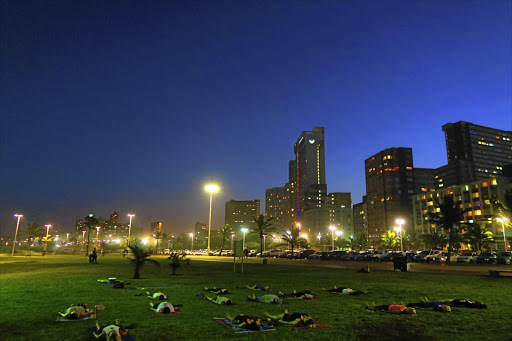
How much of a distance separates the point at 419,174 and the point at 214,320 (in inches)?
8349

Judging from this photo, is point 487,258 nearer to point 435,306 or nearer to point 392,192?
point 435,306

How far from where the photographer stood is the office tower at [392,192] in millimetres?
187250

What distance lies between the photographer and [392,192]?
625 ft

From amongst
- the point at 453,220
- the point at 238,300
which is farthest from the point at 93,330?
the point at 453,220

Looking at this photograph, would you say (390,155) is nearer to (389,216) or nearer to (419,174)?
(419,174)

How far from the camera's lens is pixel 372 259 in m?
59.2

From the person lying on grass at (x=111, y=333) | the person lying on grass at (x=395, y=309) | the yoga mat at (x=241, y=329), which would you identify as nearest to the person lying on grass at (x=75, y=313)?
the person lying on grass at (x=111, y=333)

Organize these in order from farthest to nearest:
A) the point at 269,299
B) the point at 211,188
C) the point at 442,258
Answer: the point at 442,258
the point at 211,188
the point at 269,299

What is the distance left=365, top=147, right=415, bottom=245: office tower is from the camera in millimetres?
187250

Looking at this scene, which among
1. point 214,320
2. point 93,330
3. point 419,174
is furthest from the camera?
point 419,174

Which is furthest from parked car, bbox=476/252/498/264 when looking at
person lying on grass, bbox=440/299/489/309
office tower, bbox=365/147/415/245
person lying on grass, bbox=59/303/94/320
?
office tower, bbox=365/147/415/245

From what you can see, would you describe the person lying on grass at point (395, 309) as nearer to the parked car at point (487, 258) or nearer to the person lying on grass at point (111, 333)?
the person lying on grass at point (111, 333)

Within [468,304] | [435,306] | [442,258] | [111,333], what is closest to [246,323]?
[111,333]

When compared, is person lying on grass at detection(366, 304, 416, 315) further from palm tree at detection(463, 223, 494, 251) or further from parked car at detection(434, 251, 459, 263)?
palm tree at detection(463, 223, 494, 251)
